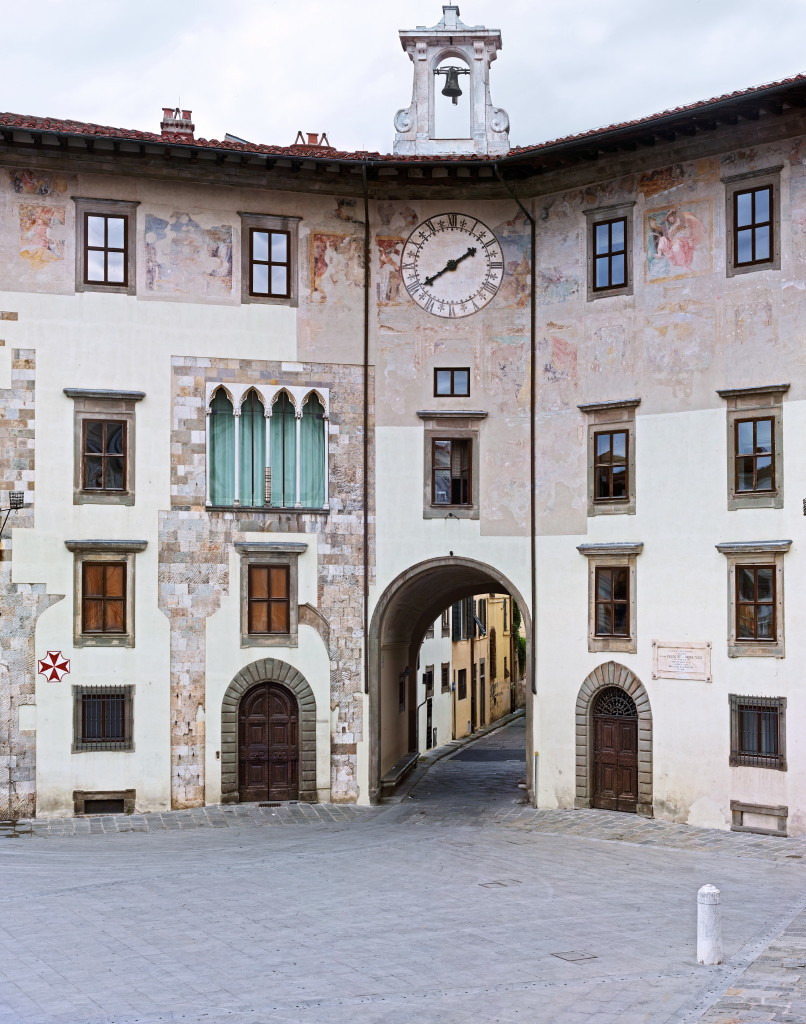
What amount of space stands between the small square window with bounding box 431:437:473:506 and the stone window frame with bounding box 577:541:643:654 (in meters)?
2.69

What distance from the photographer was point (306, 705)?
2614 centimetres

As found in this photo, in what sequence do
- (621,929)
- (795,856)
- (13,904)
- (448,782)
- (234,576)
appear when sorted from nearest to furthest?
(621,929)
(13,904)
(795,856)
(234,576)
(448,782)

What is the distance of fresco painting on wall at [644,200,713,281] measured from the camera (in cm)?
2450

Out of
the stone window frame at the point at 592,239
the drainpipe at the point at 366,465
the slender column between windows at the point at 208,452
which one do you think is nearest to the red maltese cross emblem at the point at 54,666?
the slender column between windows at the point at 208,452

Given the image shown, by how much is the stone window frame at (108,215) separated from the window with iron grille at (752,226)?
11.3 meters

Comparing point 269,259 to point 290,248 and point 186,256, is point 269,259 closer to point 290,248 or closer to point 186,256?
point 290,248

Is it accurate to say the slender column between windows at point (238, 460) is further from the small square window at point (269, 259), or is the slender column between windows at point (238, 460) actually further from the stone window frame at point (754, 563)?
the stone window frame at point (754, 563)

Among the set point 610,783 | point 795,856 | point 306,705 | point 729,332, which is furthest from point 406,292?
point 795,856

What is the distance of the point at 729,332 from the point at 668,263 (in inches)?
74.5

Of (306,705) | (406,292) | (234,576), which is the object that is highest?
(406,292)

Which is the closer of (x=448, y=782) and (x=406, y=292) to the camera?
(x=406, y=292)

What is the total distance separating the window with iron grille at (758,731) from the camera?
75.9ft

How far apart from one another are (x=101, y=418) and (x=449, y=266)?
7.55 metres

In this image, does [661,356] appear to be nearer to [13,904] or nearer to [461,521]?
[461,521]
